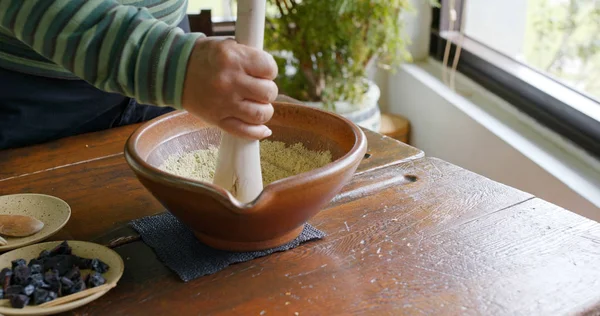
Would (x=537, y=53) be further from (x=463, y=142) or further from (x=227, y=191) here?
(x=227, y=191)

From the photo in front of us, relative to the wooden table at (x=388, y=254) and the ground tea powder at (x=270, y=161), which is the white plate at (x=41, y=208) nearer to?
the wooden table at (x=388, y=254)

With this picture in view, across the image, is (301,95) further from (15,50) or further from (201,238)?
(201,238)

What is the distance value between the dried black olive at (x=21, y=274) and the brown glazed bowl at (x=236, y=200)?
0.17 metres

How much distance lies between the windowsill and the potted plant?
0.24 metres

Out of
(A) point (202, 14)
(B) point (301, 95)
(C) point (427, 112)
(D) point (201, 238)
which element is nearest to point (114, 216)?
(D) point (201, 238)

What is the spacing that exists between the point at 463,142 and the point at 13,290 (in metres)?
1.62

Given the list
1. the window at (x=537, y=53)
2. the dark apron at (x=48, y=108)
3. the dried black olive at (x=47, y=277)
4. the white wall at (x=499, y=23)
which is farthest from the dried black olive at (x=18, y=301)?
the white wall at (x=499, y=23)

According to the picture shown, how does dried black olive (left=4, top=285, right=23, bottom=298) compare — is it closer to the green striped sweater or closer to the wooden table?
the wooden table

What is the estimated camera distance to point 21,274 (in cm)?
74

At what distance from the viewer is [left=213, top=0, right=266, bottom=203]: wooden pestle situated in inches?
31.7

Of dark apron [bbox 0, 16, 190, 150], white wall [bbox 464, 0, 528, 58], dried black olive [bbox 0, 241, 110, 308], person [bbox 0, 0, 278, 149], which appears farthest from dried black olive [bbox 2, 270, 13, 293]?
white wall [bbox 464, 0, 528, 58]

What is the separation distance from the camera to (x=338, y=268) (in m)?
0.80

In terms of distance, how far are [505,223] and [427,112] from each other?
144 cm

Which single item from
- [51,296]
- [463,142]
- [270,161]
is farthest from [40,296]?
[463,142]
